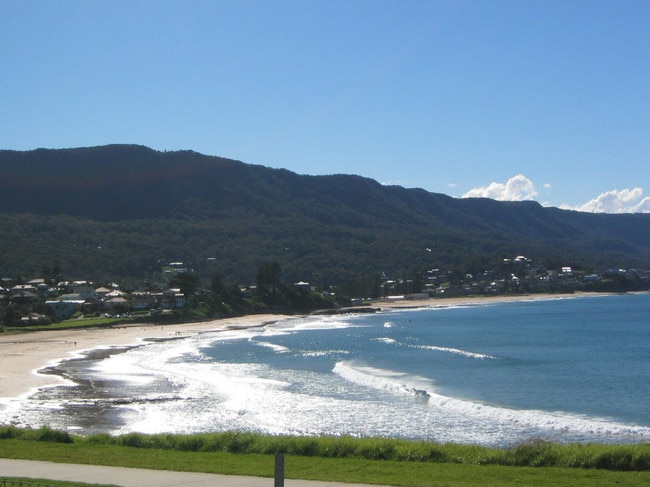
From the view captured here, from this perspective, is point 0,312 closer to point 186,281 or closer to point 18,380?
point 186,281

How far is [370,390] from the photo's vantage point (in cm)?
3331

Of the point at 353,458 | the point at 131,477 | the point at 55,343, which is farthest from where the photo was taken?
the point at 55,343

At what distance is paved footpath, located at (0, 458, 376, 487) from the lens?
12.0 meters

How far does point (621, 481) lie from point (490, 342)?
153 ft

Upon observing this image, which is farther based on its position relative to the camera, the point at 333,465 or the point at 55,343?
the point at 55,343

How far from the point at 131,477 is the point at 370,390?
21543 millimetres

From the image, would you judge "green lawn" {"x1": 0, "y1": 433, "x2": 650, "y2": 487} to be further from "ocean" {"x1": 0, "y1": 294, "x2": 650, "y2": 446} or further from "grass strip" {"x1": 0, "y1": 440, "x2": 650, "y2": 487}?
"ocean" {"x1": 0, "y1": 294, "x2": 650, "y2": 446}

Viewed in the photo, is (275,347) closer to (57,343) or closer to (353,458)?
(57,343)

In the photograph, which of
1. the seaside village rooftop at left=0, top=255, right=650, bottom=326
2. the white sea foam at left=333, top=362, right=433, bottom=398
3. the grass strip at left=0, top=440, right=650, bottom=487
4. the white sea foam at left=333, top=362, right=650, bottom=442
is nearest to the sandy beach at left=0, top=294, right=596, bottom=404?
the seaside village rooftop at left=0, top=255, right=650, bottom=326

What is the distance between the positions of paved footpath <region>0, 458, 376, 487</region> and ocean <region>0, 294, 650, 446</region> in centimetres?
984

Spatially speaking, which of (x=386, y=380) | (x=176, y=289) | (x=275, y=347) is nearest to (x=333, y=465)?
(x=386, y=380)

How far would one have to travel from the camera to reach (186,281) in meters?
102

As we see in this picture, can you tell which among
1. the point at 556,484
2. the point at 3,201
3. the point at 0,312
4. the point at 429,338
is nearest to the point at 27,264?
the point at 3,201

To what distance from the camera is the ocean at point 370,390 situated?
24.4 metres
